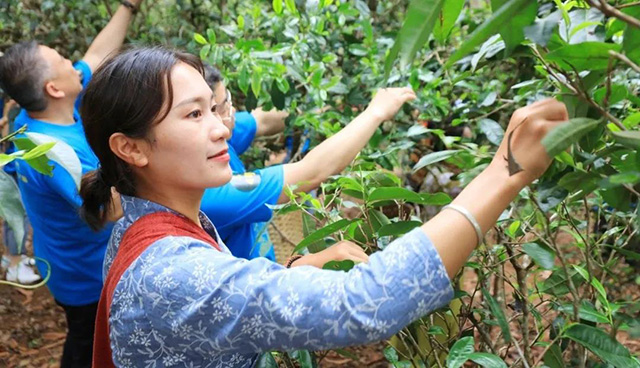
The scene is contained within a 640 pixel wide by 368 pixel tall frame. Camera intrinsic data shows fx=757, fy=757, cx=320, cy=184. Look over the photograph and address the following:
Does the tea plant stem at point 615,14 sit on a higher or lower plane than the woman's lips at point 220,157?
higher

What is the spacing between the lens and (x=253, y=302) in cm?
112

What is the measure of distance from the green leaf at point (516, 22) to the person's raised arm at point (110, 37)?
9.21ft

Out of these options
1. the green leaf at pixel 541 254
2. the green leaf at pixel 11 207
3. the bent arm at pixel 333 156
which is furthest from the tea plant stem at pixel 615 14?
the bent arm at pixel 333 156

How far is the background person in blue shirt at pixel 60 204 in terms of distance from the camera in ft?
9.38

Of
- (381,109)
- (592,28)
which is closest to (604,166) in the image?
(592,28)

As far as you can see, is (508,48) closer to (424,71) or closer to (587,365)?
(587,365)

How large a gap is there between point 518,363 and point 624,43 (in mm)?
841

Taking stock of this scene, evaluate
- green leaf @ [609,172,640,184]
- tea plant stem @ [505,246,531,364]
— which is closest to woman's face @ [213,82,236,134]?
tea plant stem @ [505,246,531,364]

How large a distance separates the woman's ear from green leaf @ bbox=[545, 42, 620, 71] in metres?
0.77

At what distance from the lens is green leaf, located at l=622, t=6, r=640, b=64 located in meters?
1.00

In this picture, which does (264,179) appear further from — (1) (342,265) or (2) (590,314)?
(2) (590,314)

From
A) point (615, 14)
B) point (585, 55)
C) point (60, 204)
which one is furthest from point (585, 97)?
point (60, 204)

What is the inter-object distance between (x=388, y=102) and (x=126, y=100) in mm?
1158

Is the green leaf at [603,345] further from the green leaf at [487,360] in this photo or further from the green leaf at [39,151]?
the green leaf at [39,151]
